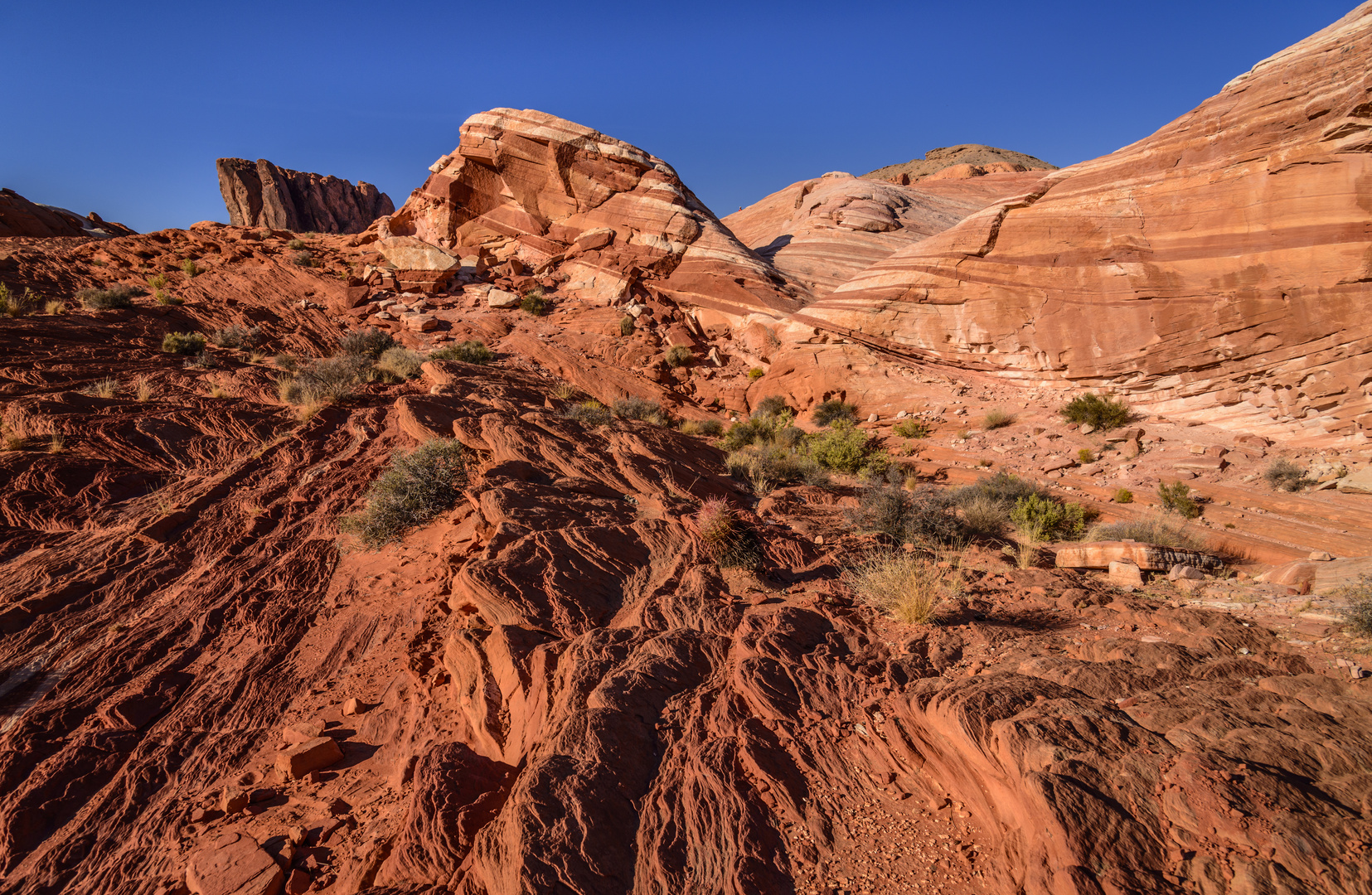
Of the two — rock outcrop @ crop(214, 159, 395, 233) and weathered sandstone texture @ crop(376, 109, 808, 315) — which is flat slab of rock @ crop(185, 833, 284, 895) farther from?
rock outcrop @ crop(214, 159, 395, 233)

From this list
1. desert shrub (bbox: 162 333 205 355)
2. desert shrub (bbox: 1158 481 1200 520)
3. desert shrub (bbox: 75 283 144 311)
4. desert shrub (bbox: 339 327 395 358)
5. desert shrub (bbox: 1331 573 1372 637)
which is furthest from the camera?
desert shrub (bbox: 339 327 395 358)

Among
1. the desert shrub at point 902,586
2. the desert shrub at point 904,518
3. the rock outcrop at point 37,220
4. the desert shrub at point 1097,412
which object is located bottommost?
the desert shrub at point 1097,412

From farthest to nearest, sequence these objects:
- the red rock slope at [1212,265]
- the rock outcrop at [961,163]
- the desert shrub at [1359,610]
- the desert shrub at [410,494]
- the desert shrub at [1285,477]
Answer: the rock outcrop at [961,163], the red rock slope at [1212,265], the desert shrub at [1285,477], the desert shrub at [410,494], the desert shrub at [1359,610]

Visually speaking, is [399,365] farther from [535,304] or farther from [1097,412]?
[1097,412]

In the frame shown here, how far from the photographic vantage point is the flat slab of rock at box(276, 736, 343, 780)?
394cm

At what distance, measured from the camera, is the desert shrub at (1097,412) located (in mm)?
12922

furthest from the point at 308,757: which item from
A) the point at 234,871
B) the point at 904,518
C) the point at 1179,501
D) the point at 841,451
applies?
the point at 1179,501

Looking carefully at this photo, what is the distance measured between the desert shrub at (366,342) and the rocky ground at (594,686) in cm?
618

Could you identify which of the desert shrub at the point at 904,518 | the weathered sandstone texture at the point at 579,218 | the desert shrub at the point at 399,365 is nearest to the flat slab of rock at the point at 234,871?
the desert shrub at the point at 904,518

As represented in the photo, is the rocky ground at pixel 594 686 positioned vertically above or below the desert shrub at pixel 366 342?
below

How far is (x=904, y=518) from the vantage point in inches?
315

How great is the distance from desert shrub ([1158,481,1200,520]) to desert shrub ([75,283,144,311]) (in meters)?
24.6

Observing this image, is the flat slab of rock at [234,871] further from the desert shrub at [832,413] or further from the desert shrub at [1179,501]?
the desert shrub at [832,413]

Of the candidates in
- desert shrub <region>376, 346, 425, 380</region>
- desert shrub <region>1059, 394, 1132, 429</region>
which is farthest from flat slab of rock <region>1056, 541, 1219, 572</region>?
desert shrub <region>376, 346, 425, 380</region>
